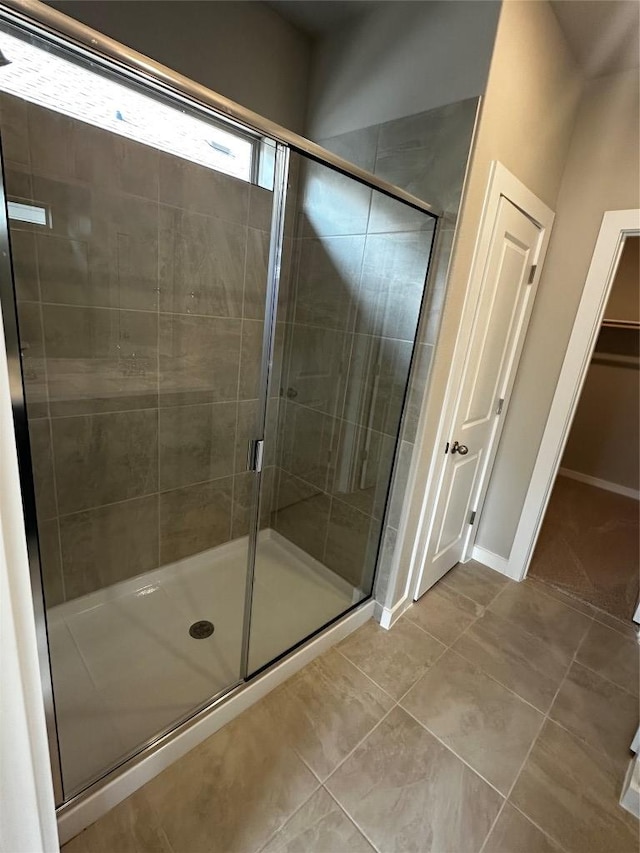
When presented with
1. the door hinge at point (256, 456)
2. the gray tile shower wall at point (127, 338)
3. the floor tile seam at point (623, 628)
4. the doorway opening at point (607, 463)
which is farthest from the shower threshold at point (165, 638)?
the doorway opening at point (607, 463)

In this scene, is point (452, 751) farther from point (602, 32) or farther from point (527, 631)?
point (602, 32)

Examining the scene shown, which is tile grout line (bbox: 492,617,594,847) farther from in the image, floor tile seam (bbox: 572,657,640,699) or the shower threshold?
the shower threshold

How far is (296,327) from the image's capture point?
212cm

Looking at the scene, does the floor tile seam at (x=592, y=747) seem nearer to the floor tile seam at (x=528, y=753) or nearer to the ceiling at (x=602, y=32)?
the floor tile seam at (x=528, y=753)

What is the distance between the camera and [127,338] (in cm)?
167

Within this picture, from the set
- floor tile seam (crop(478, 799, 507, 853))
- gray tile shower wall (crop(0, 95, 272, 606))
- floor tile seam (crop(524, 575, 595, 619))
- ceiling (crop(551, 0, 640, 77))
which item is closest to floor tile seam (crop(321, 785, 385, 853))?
floor tile seam (crop(478, 799, 507, 853))

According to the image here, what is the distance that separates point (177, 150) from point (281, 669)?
211 centimetres

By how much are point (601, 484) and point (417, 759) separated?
3707 millimetres

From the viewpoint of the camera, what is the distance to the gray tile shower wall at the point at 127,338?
4.63 ft

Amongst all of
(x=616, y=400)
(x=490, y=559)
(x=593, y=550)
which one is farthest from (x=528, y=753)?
(x=616, y=400)

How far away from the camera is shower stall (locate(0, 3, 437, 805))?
4.41 feet

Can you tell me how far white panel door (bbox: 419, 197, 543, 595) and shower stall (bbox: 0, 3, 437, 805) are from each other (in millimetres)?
347

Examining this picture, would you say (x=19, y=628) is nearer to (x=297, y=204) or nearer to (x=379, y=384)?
(x=379, y=384)

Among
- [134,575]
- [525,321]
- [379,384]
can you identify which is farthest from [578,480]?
[134,575]
